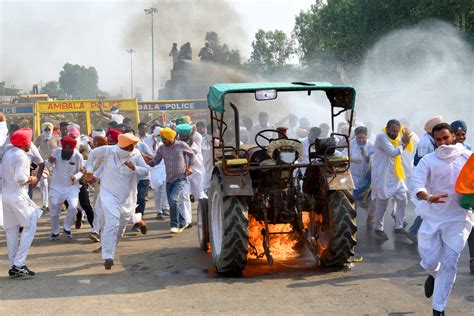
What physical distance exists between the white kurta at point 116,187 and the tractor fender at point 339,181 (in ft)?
7.81

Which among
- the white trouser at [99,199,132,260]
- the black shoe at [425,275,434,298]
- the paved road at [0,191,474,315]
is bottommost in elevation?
the paved road at [0,191,474,315]

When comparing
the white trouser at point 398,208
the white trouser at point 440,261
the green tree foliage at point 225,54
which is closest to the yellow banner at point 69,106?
the white trouser at point 398,208

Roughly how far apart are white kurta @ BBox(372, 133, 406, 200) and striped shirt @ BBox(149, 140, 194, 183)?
3004 millimetres

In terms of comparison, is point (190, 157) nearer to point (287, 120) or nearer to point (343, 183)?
point (343, 183)

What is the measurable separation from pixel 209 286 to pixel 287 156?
1818 millimetres

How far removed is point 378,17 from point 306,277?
1141 inches

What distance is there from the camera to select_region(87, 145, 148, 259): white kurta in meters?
9.12

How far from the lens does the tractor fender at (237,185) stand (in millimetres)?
8383

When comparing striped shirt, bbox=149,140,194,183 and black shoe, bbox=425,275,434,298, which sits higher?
striped shirt, bbox=149,140,194,183

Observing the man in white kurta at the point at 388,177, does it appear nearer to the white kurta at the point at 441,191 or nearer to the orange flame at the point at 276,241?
the orange flame at the point at 276,241

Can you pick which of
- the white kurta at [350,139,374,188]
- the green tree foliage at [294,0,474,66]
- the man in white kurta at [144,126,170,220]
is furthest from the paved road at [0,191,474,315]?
the green tree foliage at [294,0,474,66]

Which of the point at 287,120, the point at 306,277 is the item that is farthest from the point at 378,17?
the point at 306,277

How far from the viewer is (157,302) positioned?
24.3 feet

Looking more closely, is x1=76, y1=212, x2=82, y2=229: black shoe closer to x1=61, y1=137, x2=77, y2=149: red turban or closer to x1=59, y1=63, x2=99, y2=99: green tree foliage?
x1=61, y1=137, x2=77, y2=149: red turban
